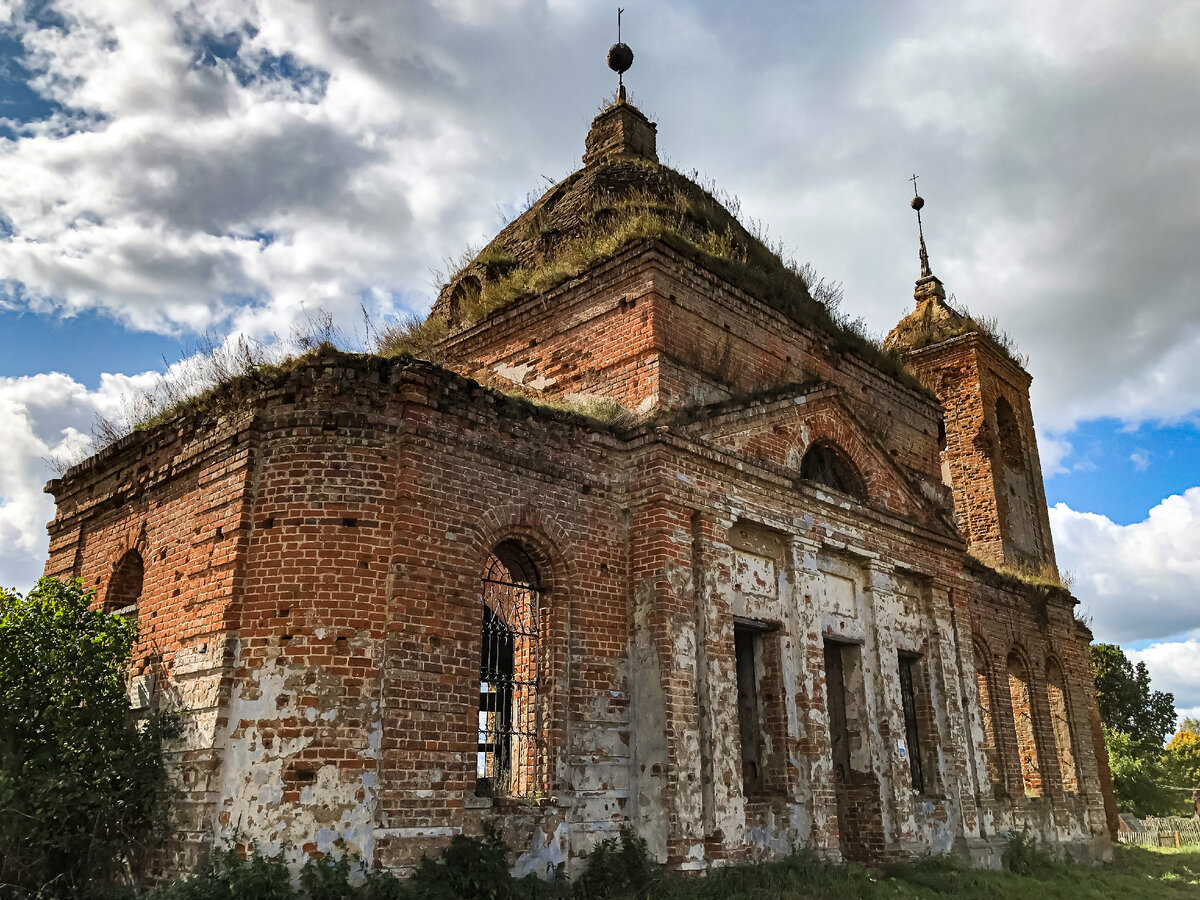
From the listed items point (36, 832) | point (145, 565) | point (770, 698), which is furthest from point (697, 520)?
point (36, 832)

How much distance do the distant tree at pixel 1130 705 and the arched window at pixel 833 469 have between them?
31.6 meters

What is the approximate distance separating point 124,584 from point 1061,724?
17184 millimetres

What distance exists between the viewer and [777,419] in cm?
1120

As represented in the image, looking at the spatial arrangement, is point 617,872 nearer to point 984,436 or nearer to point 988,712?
point 988,712

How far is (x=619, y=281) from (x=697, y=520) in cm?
350

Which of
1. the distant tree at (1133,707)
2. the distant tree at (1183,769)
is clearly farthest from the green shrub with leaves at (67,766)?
the distant tree at (1183,769)

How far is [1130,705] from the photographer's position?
37688 millimetres

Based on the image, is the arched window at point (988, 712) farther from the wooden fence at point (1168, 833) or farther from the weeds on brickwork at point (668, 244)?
the wooden fence at point (1168, 833)

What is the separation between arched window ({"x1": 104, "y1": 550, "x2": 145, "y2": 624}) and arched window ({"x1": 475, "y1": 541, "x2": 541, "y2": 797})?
14.0 ft

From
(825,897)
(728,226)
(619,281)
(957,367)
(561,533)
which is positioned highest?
(957,367)

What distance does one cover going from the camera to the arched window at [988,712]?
15.1m

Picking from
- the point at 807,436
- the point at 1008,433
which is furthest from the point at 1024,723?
the point at 807,436

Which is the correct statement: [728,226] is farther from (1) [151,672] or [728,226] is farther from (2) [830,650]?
(1) [151,672]

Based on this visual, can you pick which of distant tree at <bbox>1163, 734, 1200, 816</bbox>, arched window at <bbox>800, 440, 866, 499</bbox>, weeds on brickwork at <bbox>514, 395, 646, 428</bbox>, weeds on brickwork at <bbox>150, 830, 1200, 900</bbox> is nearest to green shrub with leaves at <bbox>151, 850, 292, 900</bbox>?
weeds on brickwork at <bbox>150, 830, 1200, 900</bbox>
